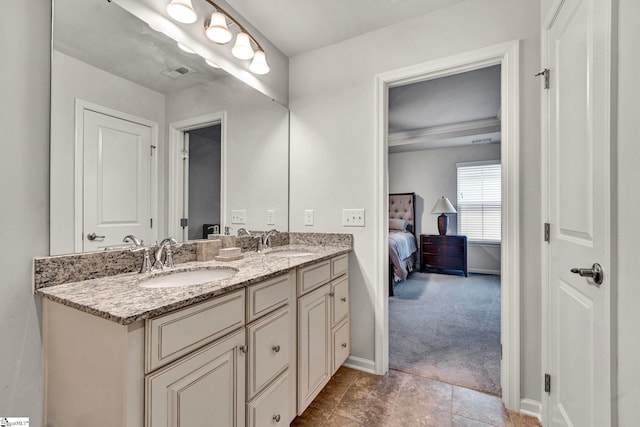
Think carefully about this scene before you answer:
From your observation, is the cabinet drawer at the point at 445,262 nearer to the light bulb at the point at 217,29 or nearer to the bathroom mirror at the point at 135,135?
the bathroom mirror at the point at 135,135

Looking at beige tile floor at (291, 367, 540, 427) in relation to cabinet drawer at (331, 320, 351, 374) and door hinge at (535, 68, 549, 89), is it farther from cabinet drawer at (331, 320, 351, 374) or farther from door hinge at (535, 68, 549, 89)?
door hinge at (535, 68, 549, 89)

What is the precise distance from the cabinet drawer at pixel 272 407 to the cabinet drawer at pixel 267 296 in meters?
0.33

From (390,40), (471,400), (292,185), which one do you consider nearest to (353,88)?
(390,40)

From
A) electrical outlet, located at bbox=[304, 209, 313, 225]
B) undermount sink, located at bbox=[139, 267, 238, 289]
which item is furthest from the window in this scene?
undermount sink, located at bbox=[139, 267, 238, 289]

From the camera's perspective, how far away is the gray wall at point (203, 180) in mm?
1654

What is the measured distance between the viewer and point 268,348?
4.02 ft

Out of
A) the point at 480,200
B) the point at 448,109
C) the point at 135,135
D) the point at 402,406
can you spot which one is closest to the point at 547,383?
the point at 402,406

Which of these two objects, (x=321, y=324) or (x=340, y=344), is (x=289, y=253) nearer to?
(x=321, y=324)

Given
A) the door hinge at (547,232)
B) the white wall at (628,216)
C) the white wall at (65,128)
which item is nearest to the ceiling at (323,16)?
the white wall at (65,128)

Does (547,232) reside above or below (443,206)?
below

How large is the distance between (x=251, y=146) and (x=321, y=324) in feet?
4.29

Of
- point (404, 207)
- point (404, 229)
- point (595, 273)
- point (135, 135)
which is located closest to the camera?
point (595, 273)

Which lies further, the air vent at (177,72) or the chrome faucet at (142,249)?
the air vent at (177,72)

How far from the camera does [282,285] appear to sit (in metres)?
1.33
